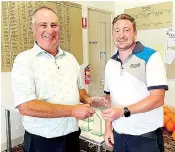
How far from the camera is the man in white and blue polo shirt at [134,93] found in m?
1.29

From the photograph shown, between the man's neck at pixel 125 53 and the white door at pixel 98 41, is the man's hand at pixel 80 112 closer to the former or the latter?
the man's neck at pixel 125 53

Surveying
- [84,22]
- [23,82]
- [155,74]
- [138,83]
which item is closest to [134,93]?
[138,83]

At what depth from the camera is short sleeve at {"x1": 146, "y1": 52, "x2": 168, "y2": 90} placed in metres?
1.28

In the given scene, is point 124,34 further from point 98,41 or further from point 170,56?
point 98,41

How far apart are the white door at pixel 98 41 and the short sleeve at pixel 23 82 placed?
2.48 m

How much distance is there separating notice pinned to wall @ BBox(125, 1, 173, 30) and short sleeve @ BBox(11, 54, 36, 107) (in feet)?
9.47

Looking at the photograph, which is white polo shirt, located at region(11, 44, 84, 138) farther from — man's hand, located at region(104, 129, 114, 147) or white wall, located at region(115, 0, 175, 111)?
white wall, located at region(115, 0, 175, 111)

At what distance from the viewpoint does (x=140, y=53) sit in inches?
55.1

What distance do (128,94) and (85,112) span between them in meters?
0.29

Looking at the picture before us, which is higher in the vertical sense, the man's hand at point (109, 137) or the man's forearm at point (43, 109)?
the man's forearm at point (43, 109)

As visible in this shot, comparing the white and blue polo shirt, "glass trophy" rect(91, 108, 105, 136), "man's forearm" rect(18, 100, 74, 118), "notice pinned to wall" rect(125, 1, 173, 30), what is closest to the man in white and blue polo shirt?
the white and blue polo shirt

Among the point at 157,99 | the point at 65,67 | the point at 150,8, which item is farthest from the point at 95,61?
the point at 157,99

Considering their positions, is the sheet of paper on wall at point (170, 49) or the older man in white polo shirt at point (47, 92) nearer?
the older man in white polo shirt at point (47, 92)

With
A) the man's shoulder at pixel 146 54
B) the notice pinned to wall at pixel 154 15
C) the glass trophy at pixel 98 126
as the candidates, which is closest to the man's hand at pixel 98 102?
the glass trophy at pixel 98 126
